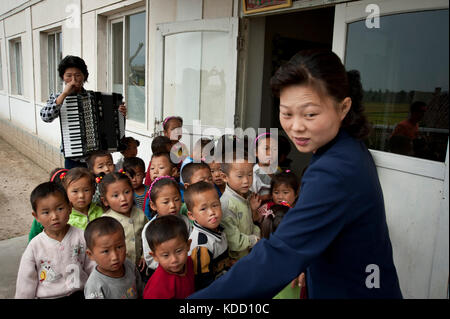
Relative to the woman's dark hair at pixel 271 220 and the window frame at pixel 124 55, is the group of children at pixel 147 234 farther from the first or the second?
the window frame at pixel 124 55

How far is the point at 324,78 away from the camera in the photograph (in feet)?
3.09

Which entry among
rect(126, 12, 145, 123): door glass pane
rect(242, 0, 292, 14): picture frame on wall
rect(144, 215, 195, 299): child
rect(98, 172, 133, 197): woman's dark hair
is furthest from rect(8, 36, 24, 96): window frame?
rect(144, 215, 195, 299): child

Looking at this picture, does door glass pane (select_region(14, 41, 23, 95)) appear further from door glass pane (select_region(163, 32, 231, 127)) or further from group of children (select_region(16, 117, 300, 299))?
group of children (select_region(16, 117, 300, 299))

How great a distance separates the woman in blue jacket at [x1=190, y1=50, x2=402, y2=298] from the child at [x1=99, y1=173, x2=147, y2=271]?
Answer: 137 centimetres

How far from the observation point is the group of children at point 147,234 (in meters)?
1.62

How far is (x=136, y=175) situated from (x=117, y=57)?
3783mm

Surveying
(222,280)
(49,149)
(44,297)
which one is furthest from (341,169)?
(49,149)

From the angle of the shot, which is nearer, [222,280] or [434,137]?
[222,280]

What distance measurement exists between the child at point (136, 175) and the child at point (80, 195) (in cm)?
45

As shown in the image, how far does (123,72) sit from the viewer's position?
5680 mm

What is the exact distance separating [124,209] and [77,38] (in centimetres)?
541

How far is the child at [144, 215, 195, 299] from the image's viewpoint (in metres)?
1.54

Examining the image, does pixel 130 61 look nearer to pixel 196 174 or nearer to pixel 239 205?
pixel 196 174

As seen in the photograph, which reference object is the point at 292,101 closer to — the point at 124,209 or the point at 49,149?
the point at 124,209
